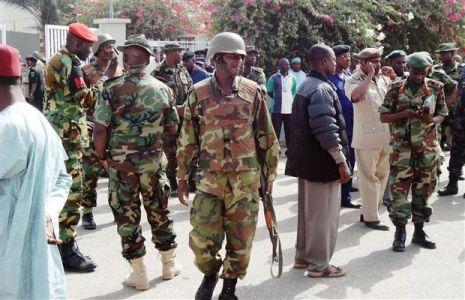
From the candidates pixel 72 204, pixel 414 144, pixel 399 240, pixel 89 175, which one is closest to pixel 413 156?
pixel 414 144

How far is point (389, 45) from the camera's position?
14602 millimetres

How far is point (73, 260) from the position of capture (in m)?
5.26

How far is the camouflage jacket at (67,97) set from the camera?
5250 mm

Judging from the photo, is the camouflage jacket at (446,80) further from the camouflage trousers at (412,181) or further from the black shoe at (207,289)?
the black shoe at (207,289)

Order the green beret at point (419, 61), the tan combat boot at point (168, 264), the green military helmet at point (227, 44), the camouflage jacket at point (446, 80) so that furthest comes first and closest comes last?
the camouflage jacket at point (446, 80)
the green beret at point (419, 61)
the tan combat boot at point (168, 264)
the green military helmet at point (227, 44)

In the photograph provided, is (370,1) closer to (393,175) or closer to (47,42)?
(47,42)

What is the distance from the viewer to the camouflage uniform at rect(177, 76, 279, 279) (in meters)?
4.22

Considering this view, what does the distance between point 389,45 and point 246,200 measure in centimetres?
1139

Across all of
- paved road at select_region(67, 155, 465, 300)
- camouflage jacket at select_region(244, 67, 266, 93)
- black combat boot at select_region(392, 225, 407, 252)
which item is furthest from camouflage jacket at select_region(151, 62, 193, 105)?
black combat boot at select_region(392, 225, 407, 252)

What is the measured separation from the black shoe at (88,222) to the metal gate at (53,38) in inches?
210

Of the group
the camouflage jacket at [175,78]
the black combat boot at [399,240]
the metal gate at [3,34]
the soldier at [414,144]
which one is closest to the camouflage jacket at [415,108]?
the soldier at [414,144]

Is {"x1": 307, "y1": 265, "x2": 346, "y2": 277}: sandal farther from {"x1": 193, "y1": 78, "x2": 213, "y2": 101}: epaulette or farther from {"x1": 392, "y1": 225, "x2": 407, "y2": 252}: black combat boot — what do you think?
{"x1": 193, "y1": 78, "x2": 213, "y2": 101}: epaulette

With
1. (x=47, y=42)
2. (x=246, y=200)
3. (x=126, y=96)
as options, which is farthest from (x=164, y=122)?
(x=47, y=42)

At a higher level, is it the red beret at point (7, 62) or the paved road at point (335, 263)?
the red beret at point (7, 62)
